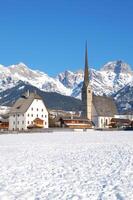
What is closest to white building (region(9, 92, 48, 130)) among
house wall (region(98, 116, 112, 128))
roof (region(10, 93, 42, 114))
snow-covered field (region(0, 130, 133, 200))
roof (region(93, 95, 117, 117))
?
roof (region(10, 93, 42, 114))

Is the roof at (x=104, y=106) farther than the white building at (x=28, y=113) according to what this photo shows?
Yes

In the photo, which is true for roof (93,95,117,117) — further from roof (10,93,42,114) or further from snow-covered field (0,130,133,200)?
snow-covered field (0,130,133,200)

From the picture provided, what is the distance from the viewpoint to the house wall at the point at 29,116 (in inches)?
5428

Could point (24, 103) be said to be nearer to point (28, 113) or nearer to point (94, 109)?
point (28, 113)

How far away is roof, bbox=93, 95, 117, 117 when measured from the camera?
17900 centimetres

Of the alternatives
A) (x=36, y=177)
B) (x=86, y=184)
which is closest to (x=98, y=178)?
(x=86, y=184)

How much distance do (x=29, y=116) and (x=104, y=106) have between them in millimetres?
54500

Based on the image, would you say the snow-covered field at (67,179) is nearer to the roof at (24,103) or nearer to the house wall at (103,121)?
the roof at (24,103)

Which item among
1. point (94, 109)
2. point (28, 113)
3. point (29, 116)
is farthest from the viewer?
point (94, 109)

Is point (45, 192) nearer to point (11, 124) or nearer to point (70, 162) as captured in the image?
point (70, 162)

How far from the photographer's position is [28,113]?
138375mm

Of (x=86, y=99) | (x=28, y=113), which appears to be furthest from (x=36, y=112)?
(x=86, y=99)

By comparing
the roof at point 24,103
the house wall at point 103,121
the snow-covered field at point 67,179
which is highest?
the roof at point 24,103

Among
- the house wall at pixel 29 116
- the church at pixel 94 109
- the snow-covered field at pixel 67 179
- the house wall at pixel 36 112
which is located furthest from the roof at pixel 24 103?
the snow-covered field at pixel 67 179
